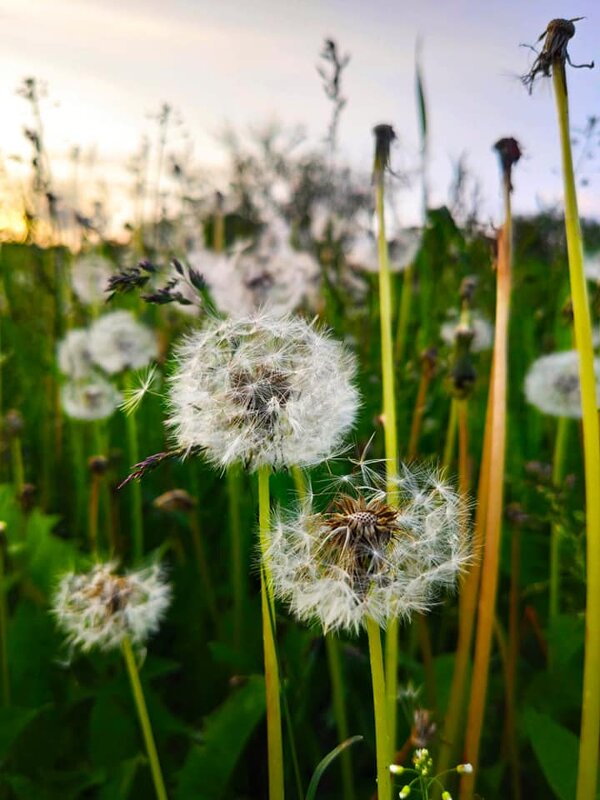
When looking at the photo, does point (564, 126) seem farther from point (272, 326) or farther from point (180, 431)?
point (180, 431)

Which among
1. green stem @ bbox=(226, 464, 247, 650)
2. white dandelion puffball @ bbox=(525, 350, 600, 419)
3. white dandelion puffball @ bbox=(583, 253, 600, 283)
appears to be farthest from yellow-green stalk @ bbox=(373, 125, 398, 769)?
white dandelion puffball @ bbox=(583, 253, 600, 283)

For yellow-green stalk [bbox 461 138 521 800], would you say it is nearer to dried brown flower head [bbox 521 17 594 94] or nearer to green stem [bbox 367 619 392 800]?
dried brown flower head [bbox 521 17 594 94]

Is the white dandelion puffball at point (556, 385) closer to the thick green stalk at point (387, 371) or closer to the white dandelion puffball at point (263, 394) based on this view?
the thick green stalk at point (387, 371)

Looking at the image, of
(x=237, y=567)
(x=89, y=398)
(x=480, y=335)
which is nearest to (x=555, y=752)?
(x=237, y=567)

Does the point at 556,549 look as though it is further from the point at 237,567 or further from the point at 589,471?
the point at 589,471

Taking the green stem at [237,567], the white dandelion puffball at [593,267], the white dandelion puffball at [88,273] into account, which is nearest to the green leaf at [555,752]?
the green stem at [237,567]

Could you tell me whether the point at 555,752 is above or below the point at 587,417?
below

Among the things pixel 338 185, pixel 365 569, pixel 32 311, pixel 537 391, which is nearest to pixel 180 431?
pixel 365 569
